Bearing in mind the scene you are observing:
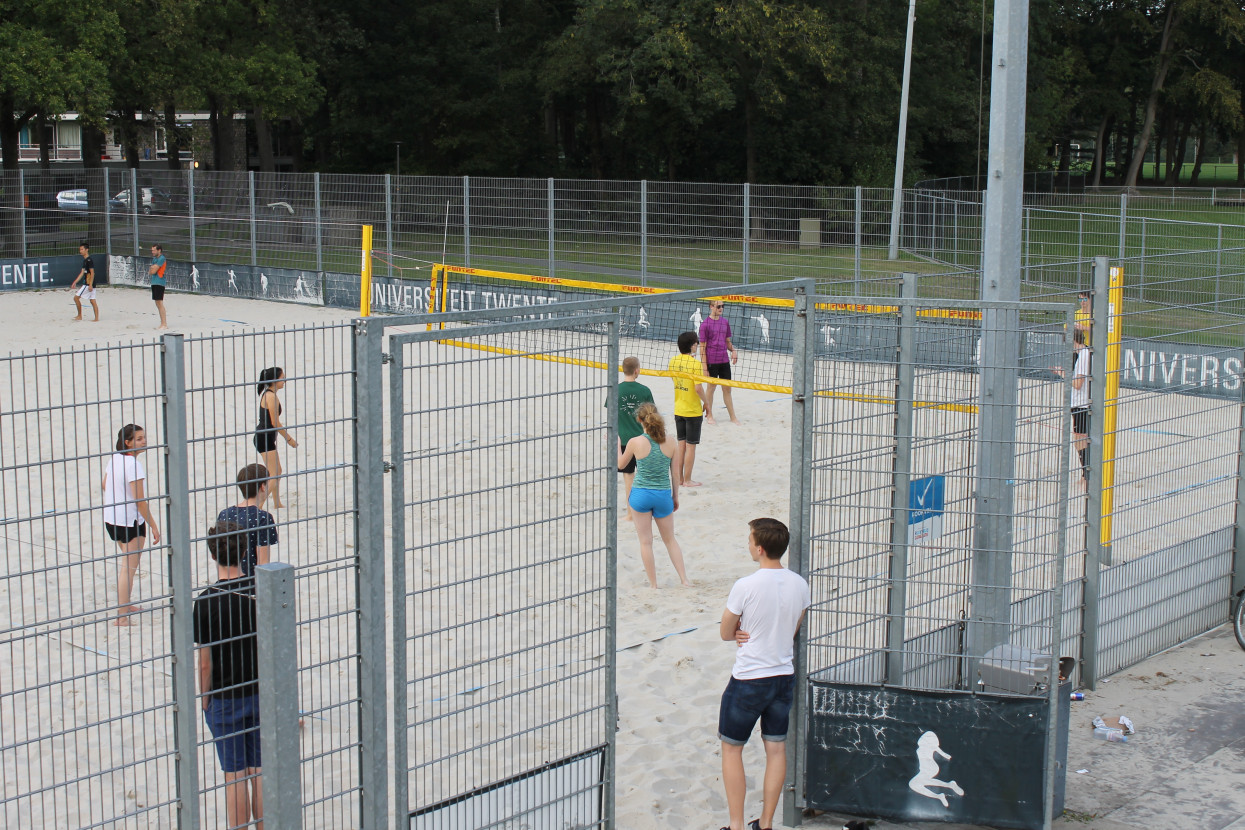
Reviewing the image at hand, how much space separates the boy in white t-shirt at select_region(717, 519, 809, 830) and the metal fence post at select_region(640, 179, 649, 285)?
17.1 metres

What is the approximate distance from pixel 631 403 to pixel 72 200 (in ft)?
85.1

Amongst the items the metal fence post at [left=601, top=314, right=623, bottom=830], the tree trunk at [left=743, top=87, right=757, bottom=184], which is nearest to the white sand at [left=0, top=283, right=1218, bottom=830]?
the metal fence post at [left=601, top=314, right=623, bottom=830]

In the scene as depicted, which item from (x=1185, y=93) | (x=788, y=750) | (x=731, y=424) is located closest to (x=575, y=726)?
(x=788, y=750)

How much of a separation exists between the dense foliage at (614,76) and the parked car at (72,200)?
6.18 feet

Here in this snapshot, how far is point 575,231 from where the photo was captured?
76.5 ft

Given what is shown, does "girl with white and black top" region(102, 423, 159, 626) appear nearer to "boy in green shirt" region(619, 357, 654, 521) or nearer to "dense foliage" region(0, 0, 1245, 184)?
"boy in green shirt" region(619, 357, 654, 521)

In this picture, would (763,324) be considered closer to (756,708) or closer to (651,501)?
(651,501)

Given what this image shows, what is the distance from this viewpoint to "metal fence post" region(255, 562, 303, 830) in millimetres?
3865

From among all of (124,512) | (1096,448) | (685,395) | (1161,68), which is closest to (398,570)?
(124,512)

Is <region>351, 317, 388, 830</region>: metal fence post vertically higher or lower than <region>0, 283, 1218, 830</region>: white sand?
higher

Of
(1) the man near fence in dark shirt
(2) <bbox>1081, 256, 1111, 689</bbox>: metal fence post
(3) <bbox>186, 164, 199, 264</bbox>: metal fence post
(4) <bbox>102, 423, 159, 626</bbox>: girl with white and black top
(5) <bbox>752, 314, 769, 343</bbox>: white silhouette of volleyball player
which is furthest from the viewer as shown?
Result: (3) <bbox>186, 164, 199, 264</bbox>: metal fence post

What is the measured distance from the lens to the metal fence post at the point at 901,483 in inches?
234

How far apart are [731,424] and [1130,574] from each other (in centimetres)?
736

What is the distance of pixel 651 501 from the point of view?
8.99m
